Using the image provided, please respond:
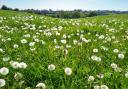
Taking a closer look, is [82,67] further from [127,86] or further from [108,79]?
[127,86]

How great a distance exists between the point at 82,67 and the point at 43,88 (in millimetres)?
1294

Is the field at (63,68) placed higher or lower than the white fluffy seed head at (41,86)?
lower

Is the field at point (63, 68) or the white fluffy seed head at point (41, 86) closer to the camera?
the white fluffy seed head at point (41, 86)

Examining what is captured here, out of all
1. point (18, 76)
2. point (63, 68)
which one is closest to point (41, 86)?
point (18, 76)

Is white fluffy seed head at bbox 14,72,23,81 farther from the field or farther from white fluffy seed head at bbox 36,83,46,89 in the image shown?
white fluffy seed head at bbox 36,83,46,89

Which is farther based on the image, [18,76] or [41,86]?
[18,76]

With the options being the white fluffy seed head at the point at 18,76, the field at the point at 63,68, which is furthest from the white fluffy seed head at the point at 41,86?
the white fluffy seed head at the point at 18,76

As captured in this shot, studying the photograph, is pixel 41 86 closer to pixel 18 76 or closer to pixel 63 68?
pixel 18 76

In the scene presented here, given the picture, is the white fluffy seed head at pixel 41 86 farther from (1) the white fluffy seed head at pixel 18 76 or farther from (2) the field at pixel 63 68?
A: (1) the white fluffy seed head at pixel 18 76

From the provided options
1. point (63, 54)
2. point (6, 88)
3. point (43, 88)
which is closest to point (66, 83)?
point (43, 88)

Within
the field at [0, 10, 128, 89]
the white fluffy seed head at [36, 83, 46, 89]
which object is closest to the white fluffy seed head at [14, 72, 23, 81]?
the field at [0, 10, 128, 89]

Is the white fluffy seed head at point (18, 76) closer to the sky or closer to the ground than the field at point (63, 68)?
closer to the sky

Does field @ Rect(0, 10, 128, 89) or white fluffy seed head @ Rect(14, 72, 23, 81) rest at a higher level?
white fluffy seed head @ Rect(14, 72, 23, 81)

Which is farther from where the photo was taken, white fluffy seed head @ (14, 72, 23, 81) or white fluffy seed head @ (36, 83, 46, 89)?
white fluffy seed head @ (14, 72, 23, 81)
